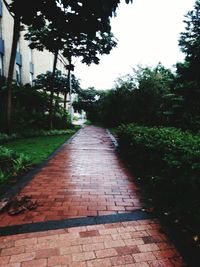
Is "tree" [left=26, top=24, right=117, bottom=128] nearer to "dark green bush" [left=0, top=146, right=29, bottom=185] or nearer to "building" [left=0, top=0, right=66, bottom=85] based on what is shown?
"building" [left=0, top=0, right=66, bottom=85]

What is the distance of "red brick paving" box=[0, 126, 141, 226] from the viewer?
12.6ft

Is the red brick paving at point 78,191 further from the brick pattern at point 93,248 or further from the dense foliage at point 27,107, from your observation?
the dense foliage at point 27,107

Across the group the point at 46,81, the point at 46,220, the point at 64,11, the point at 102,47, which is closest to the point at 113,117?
the point at 46,81

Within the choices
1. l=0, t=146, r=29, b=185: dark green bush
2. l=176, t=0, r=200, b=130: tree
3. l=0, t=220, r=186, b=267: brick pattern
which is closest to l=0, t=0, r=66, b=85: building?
l=176, t=0, r=200, b=130: tree

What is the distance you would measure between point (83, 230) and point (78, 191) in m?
1.67

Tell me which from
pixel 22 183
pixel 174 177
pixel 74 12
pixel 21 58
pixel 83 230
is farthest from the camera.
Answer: pixel 21 58

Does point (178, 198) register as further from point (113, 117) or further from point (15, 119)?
point (113, 117)

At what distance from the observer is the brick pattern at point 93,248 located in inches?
102

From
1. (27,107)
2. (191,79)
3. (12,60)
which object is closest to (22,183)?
(12,60)

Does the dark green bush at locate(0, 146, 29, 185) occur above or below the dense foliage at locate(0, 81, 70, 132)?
below

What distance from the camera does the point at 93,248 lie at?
9.32 ft

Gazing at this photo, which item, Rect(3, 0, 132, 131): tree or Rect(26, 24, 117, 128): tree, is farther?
Rect(26, 24, 117, 128): tree

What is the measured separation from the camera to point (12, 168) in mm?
6207

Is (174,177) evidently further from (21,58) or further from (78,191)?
(21,58)
